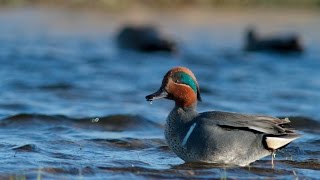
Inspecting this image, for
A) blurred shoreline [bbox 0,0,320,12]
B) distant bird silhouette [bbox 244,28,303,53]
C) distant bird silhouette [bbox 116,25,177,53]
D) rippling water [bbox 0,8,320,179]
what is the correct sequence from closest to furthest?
rippling water [bbox 0,8,320,179] → distant bird silhouette [bbox 244,28,303,53] → distant bird silhouette [bbox 116,25,177,53] → blurred shoreline [bbox 0,0,320,12]

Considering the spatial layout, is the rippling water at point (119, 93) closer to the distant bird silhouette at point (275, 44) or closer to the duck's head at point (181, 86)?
the distant bird silhouette at point (275, 44)

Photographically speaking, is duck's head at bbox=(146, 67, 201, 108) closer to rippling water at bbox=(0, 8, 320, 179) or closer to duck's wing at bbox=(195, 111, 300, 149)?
duck's wing at bbox=(195, 111, 300, 149)

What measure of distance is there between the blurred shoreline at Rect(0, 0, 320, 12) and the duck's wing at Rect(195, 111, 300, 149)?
23.0 metres

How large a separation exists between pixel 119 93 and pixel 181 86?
5.93 metres

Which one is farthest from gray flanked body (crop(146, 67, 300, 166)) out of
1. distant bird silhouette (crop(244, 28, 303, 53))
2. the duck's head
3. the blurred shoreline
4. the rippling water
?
the blurred shoreline

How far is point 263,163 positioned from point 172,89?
1.19 meters

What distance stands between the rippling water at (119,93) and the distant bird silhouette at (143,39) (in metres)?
0.49

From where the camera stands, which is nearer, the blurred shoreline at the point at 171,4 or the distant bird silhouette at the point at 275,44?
the distant bird silhouette at the point at 275,44

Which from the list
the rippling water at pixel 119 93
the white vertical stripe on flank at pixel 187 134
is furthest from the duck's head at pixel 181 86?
the rippling water at pixel 119 93

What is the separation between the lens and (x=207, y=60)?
18.5 m

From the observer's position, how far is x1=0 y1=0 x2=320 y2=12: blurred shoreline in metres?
30.7

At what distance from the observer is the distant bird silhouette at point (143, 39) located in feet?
67.9

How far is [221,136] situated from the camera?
729cm

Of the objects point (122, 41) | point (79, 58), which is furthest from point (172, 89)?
point (122, 41)
